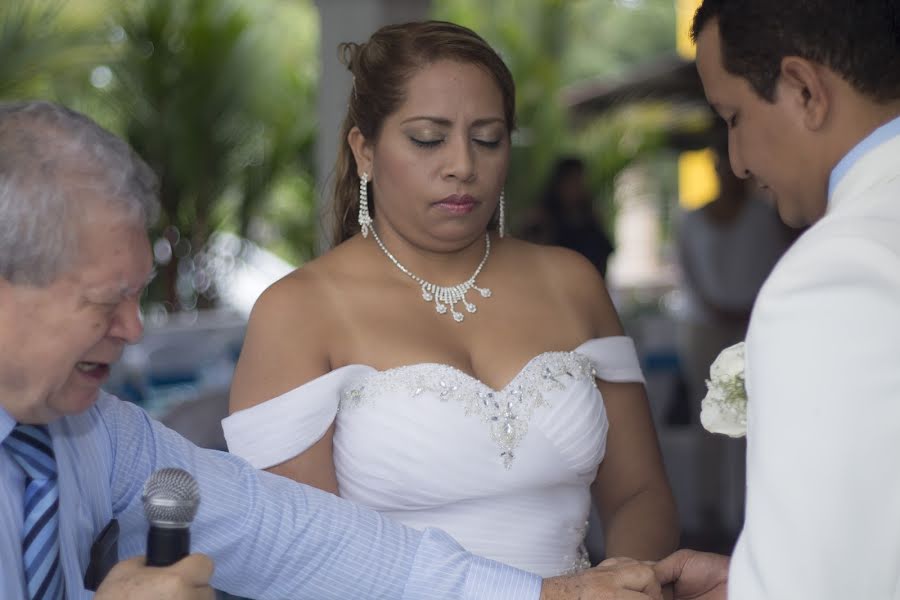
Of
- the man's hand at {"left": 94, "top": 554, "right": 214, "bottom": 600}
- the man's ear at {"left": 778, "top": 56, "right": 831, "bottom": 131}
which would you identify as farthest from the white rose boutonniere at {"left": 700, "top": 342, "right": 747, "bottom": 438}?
the man's hand at {"left": 94, "top": 554, "right": 214, "bottom": 600}

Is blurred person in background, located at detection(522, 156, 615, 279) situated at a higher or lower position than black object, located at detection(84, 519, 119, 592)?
lower

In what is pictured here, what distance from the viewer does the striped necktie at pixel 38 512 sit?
1.75 m

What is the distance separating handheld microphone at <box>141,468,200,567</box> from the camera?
1428 mm

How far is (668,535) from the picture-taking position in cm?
274

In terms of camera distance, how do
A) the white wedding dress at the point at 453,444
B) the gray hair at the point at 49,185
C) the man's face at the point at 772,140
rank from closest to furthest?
the gray hair at the point at 49,185 → the man's face at the point at 772,140 → the white wedding dress at the point at 453,444

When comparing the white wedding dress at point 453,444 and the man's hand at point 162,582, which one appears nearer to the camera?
the man's hand at point 162,582

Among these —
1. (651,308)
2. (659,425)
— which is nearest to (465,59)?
(659,425)

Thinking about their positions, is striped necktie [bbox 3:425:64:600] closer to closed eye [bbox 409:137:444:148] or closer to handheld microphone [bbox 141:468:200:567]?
handheld microphone [bbox 141:468:200:567]

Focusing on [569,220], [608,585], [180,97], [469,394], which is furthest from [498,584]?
[180,97]

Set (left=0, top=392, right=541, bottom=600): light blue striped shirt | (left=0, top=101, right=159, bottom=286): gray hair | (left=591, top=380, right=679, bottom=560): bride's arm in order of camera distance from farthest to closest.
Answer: (left=591, top=380, right=679, bottom=560): bride's arm < (left=0, top=392, right=541, bottom=600): light blue striped shirt < (left=0, top=101, right=159, bottom=286): gray hair

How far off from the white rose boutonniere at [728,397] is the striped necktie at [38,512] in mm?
1023

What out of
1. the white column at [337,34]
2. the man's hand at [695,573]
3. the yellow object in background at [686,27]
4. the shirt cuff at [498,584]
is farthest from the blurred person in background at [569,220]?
the shirt cuff at [498,584]

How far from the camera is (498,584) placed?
2.15m

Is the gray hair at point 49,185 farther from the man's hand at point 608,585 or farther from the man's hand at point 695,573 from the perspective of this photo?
the man's hand at point 695,573
